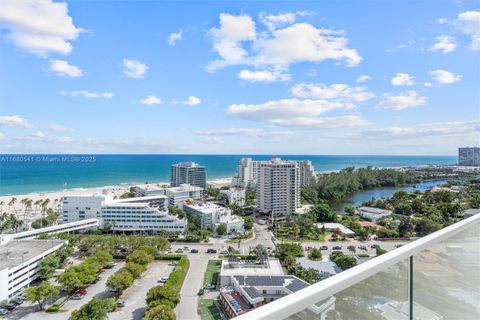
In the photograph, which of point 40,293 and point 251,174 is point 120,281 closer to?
point 40,293

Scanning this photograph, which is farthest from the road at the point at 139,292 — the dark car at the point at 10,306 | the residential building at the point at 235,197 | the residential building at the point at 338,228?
the residential building at the point at 235,197

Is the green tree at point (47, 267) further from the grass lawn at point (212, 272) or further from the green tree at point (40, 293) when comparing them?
the grass lawn at point (212, 272)

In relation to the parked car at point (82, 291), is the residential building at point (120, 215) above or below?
above

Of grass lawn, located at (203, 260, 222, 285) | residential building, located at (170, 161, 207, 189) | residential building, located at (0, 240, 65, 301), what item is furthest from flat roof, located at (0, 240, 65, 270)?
residential building, located at (170, 161, 207, 189)

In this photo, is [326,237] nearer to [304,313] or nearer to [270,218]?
[270,218]

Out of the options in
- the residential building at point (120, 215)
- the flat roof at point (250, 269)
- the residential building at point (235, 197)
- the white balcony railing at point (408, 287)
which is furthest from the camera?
the residential building at point (235, 197)
